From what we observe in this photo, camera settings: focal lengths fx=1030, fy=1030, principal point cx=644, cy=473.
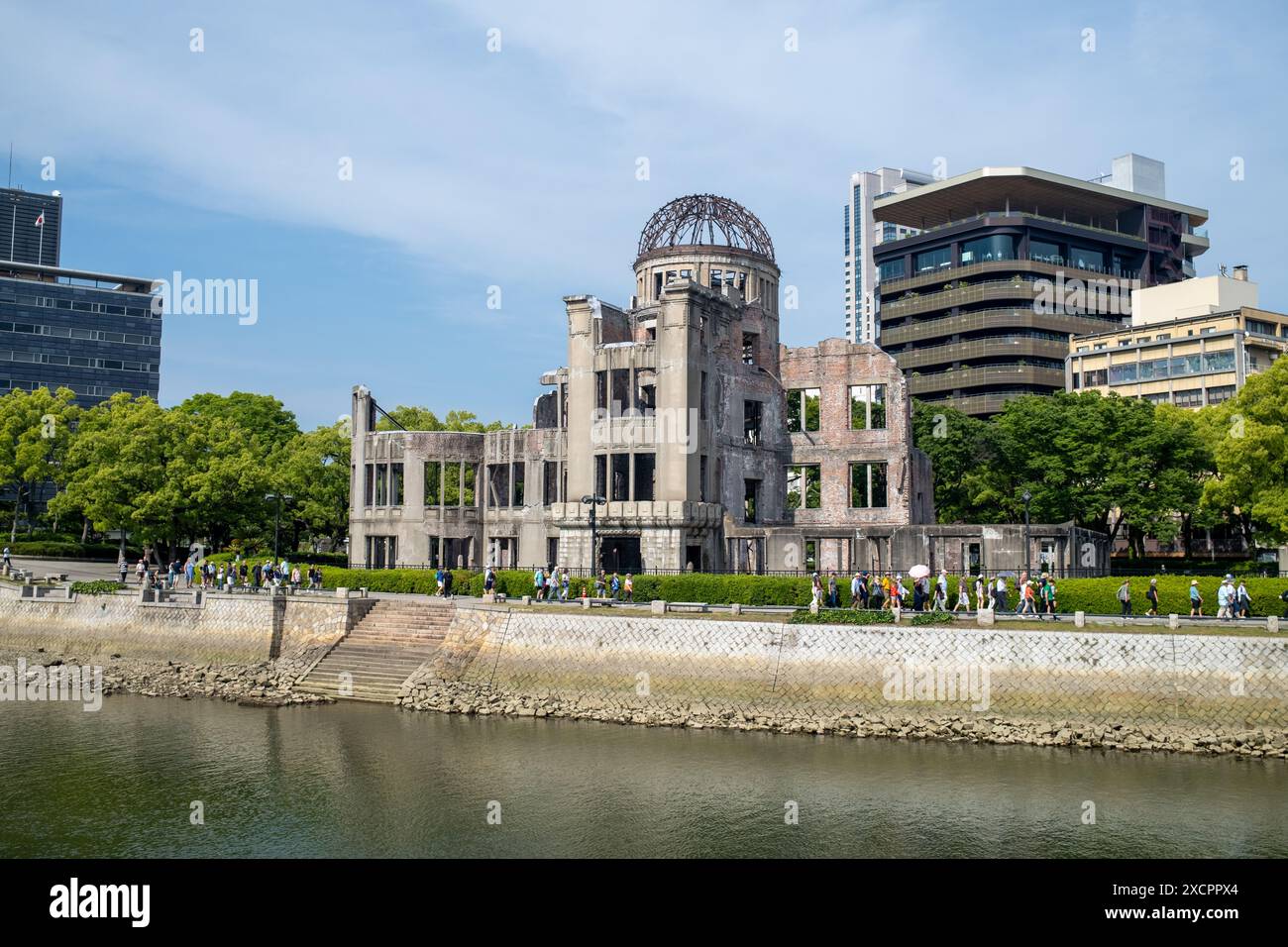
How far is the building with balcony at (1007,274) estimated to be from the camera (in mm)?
119562

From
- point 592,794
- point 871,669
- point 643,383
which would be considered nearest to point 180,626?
point 643,383

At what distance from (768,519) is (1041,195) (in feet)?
272

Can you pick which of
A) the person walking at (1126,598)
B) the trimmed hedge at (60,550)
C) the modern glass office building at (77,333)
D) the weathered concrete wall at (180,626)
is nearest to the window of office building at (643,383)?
the weathered concrete wall at (180,626)

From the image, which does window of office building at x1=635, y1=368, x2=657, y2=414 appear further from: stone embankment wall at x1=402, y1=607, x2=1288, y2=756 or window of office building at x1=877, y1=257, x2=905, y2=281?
window of office building at x1=877, y1=257, x2=905, y2=281

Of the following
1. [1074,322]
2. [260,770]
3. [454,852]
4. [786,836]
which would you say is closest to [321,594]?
[260,770]

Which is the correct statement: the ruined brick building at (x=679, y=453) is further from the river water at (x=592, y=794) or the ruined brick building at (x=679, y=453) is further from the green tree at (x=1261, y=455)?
the river water at (x=592, y=794)

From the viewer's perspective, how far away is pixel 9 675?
47.2m

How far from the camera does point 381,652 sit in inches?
1708

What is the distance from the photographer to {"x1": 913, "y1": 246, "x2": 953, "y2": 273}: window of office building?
12600 cm

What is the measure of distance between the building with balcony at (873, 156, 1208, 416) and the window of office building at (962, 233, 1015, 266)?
0.40 ft

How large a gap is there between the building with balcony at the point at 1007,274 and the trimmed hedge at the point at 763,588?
7887 centimetres

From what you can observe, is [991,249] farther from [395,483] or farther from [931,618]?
[931,618]

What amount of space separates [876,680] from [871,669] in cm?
41
